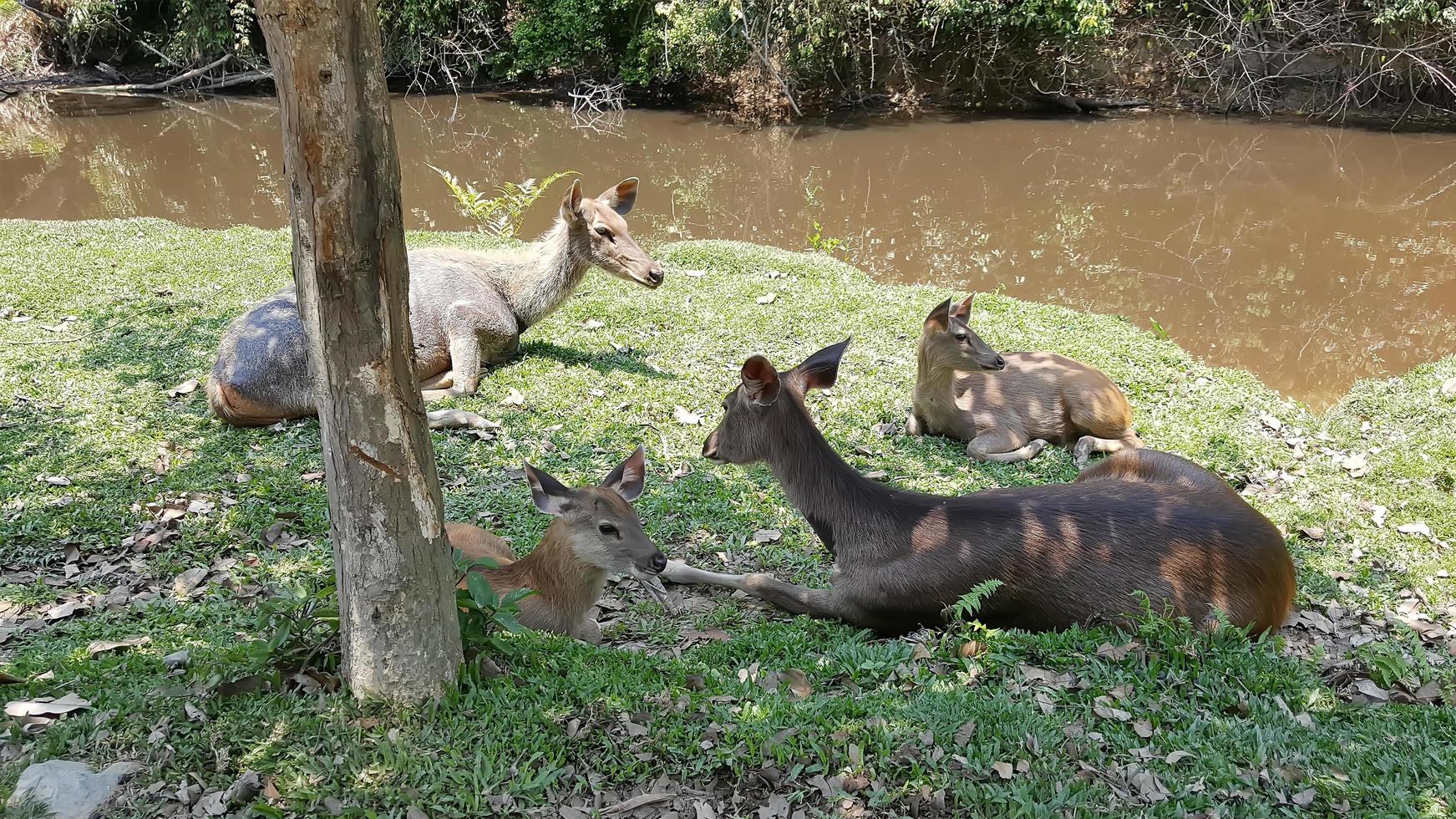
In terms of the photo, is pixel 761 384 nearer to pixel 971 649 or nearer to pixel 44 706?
pixel 971 649

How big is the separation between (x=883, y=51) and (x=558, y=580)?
23.4 meters

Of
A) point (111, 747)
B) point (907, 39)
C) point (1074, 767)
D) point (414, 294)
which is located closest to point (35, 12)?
point (907, 39)

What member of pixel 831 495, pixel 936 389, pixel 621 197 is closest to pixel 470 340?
pixel 621 197

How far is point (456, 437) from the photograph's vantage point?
23.4 feet

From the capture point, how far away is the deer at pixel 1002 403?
7254mm

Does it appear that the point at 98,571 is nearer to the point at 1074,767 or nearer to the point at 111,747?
the point at 111,747

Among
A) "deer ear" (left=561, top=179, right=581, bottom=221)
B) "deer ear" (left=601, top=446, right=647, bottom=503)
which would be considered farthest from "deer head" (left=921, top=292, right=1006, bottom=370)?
"deer ear" (left=561, top=179, right=581, bottom=221)

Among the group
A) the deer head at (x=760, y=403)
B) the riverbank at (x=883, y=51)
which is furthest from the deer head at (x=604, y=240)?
the riverbank at (x=883, y=51)

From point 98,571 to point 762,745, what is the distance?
375cm

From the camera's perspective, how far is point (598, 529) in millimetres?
4742

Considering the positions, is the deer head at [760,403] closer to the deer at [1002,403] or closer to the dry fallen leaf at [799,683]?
the dry fallen leaf at [799,683]

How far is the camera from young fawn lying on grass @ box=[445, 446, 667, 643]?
4.65m

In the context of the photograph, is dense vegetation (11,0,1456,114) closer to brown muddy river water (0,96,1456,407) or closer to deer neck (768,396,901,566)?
brown muddy river water (0,96,1456,407)

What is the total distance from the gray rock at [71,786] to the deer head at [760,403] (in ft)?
9.74
